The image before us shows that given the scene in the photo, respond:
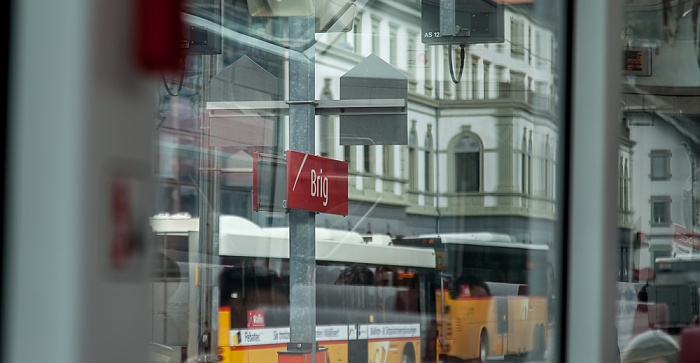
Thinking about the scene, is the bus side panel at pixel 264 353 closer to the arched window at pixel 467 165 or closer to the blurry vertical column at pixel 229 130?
the blurry vertical column at pixel 229 130

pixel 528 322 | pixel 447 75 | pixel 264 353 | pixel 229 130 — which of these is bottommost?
pixel 264 353

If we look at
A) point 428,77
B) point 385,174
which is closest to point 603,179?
point 428,77

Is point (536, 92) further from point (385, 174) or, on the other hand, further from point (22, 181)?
point (385, 174)

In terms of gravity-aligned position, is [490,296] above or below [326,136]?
below

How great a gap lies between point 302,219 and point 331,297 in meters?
1.26

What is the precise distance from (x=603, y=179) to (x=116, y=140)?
51.6 inches

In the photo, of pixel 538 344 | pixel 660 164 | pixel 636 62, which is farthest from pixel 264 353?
pixel 636 62

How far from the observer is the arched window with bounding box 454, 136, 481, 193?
5.83 m

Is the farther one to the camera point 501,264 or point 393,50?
point 393,50

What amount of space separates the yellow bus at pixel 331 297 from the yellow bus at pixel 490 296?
0.35m

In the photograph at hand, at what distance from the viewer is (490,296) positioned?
454cm

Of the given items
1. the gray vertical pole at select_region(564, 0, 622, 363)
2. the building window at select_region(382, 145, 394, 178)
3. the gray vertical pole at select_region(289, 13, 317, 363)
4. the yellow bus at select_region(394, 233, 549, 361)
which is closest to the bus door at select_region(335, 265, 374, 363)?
the gray vertical pole at select_region(289, 13, 317, 363)

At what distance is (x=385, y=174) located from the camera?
7645mm

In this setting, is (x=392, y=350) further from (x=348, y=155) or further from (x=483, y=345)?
(x=483, y=345)
